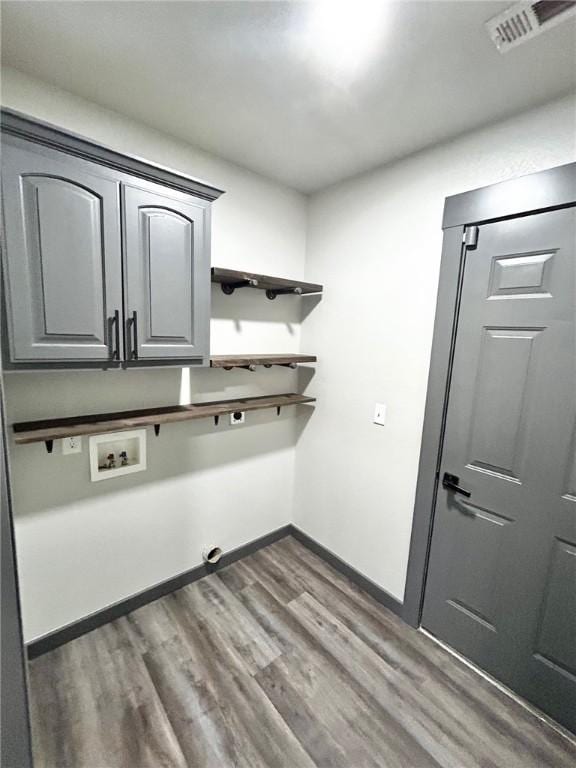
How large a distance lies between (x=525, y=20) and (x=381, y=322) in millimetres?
1211

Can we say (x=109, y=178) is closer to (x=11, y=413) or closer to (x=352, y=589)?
(x=11, y=413)

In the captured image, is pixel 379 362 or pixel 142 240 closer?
pixel 142 240

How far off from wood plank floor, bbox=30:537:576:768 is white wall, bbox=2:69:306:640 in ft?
0.95

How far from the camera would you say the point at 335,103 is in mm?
1392

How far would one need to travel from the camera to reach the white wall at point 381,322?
4.95ft

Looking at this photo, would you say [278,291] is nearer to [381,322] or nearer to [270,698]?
[381,322]

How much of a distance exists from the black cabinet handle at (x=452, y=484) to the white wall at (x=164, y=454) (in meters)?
1.18

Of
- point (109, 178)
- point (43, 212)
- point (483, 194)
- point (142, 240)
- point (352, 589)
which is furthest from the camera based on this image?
point (352, 589)

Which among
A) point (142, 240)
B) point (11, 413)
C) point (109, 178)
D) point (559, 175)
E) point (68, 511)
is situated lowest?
point (68, 511)

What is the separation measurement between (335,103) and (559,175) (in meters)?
0.94

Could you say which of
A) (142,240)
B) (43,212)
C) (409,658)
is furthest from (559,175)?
(409,658)

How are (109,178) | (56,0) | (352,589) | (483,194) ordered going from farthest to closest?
(352,589) → (483,194) → (109,178) → (56,0)

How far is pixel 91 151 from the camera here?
Result: 1.21m

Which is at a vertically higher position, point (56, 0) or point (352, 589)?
point (56, 0)
